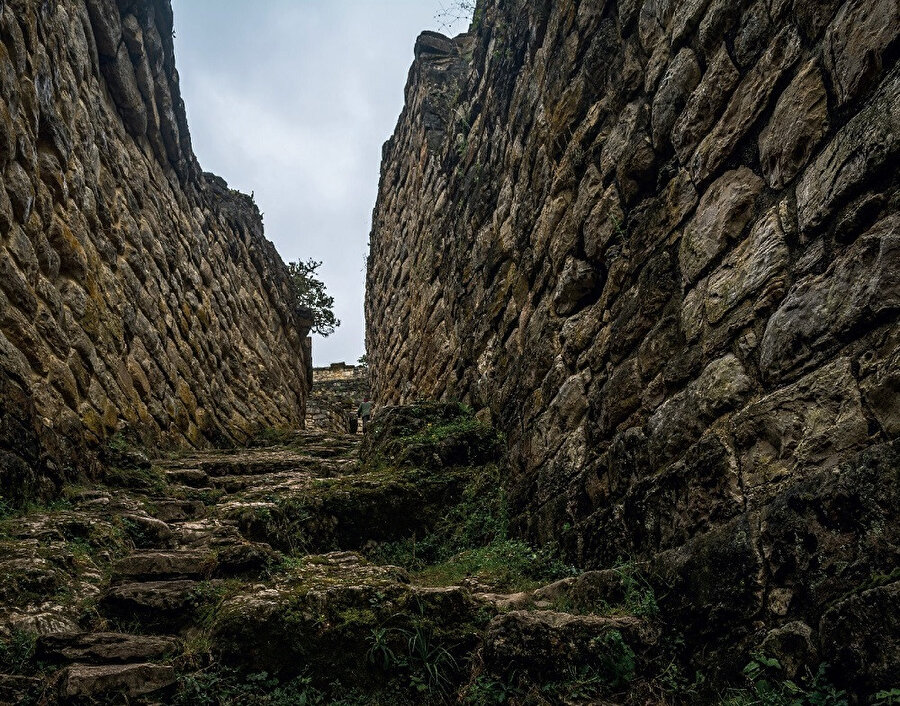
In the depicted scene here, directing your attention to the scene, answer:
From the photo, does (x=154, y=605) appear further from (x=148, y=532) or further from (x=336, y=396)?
(x=336, y=396)

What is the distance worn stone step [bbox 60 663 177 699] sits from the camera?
2.19m

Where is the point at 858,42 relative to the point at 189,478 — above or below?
above

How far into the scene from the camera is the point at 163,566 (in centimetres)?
336

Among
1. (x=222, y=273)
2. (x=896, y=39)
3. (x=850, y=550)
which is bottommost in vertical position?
(x=850, y=550)

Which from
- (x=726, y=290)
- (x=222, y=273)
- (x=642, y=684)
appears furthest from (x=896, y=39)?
(x=222, y=273)

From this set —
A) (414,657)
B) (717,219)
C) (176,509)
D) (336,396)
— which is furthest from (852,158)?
(336,396)

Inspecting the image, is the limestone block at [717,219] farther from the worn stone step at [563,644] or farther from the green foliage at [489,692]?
the green foliage at [489,692]

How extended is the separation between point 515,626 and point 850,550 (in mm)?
1378

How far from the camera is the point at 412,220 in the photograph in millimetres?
10117

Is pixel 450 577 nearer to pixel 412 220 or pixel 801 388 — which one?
pixel 801 388

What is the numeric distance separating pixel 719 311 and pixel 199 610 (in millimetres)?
2871

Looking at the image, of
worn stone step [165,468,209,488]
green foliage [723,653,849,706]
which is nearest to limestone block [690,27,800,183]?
green foliage [723,653,849,706]

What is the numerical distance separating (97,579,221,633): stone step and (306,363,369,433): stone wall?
11.4m

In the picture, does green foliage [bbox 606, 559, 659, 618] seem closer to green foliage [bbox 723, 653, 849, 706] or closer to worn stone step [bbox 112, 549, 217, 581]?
green foliage [bbox 723, 653, 849, 706]
